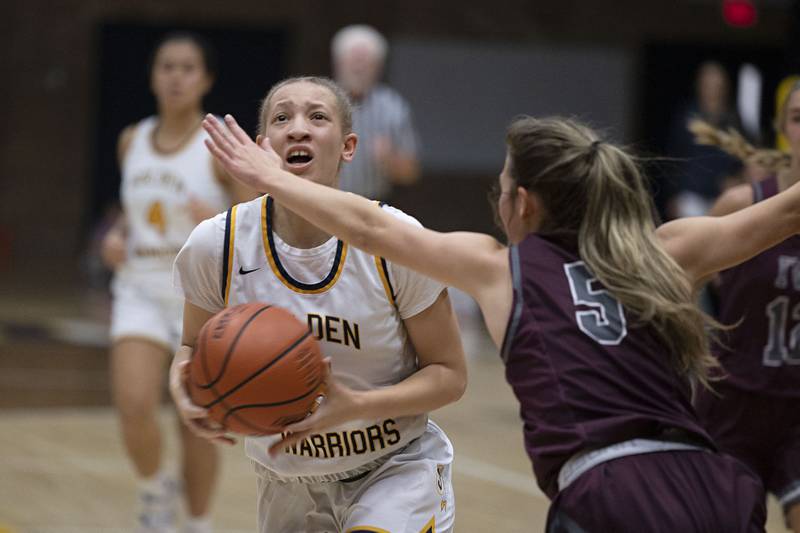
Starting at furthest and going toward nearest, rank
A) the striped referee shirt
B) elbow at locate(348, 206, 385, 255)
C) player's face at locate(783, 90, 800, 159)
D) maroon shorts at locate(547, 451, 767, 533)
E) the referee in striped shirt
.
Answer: the striped referee shirt, the referee in striped shirt, player's face at locate(783, 90, 800, 159), elbow at locate(348, 206, 385, 255), maroon shorts at locate(547, 451, 767, 533)

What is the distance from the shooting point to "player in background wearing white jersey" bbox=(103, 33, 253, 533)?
194 inches

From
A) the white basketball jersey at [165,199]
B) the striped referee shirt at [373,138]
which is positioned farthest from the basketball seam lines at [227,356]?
the striped referee shirt at [373,138]

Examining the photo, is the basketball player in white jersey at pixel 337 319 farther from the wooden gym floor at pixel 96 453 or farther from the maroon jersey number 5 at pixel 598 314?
the wooden gym floor at pixel 96 453

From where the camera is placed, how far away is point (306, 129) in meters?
3.02

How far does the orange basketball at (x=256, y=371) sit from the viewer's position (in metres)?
2.62

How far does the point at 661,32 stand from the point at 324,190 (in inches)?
640

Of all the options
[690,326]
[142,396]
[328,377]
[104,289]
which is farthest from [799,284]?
[104,289]

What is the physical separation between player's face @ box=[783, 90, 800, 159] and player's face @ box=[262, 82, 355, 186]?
59.0 inches

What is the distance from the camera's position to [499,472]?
6781 millimetres

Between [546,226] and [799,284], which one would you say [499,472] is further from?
[546,226]

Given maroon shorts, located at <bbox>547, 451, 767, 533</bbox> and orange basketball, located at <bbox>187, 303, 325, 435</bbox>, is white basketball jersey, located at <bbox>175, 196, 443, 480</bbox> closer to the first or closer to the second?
orange basketball, located at <bbox>187, 303, 325, 435</bbox>

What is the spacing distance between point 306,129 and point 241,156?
354 millimetres

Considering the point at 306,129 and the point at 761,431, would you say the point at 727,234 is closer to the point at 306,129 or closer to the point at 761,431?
the point at 306,129

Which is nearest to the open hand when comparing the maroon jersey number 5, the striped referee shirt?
the maroon jersey number 5
